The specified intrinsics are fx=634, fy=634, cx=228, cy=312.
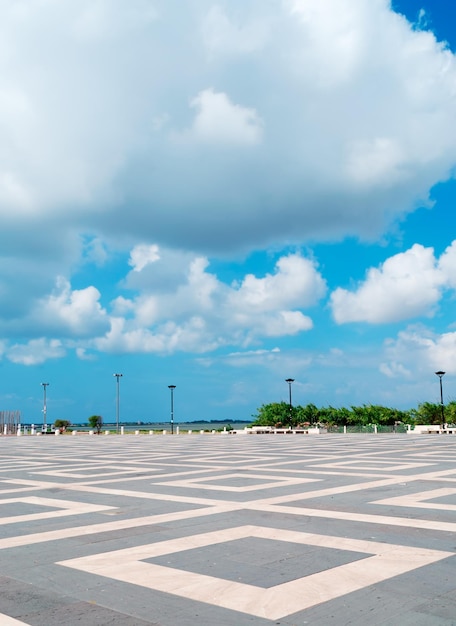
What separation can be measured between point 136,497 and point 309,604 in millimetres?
8366

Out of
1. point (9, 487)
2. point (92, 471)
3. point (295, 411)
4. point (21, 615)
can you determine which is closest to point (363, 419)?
point (295, 411)

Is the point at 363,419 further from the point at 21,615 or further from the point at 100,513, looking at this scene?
the point at 21,615

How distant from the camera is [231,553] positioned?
8266 millimetres

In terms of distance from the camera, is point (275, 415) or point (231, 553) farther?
point (275, 415)

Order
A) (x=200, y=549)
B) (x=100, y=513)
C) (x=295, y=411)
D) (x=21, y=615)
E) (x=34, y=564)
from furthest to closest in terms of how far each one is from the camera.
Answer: (x=295, y=411) < (x=100, y=513) < (x=200, y=549) < (x=34, y=564) < (x=21, y=615)

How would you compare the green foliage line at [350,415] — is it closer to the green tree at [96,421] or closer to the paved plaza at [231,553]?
the green tree at [96,421]

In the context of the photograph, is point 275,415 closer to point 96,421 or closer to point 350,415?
point 350,415

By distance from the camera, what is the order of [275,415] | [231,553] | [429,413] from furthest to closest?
[275,415], [429,413], [231,553]

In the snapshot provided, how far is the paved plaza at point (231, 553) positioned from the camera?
5.98 metres

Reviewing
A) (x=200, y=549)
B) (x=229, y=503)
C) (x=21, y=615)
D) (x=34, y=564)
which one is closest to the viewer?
(x=21, y=615)

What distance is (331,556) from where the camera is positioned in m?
7.99

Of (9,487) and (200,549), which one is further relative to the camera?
(9,487)

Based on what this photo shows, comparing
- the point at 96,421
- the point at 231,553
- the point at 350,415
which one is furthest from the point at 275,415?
the point at 231,553

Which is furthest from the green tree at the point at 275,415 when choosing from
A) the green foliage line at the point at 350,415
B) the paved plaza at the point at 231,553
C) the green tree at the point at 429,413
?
the paved plaza at the point at 231,553
